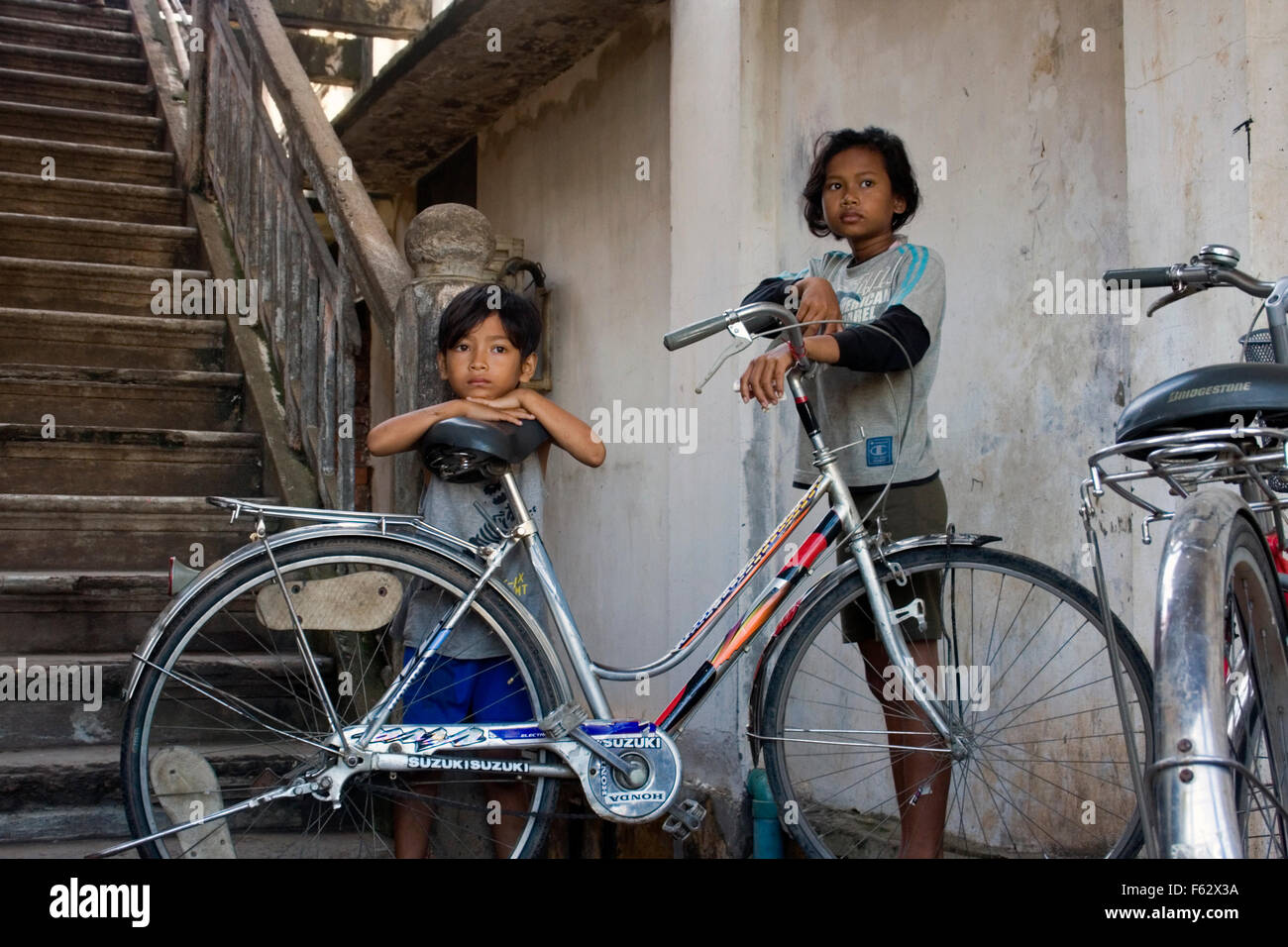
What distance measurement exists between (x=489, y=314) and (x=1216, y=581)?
1822 mm

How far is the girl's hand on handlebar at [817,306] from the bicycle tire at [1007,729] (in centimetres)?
51

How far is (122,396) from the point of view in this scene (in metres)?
4.69

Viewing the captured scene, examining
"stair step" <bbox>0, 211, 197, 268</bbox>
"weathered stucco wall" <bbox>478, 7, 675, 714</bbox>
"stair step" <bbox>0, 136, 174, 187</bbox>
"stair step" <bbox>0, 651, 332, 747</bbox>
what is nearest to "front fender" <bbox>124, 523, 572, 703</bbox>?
"stair step" <bbox>0, 651, 332, 747</bbox>

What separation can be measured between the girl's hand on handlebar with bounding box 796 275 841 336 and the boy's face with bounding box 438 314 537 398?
26.3 inches

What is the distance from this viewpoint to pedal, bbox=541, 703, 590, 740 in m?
2.67

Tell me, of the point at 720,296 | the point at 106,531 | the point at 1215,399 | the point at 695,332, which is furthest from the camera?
the point at 720,296

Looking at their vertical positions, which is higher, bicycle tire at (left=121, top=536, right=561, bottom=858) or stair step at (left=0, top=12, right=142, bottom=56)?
stair step at (left=0, top=12, right=142, bottom=56)

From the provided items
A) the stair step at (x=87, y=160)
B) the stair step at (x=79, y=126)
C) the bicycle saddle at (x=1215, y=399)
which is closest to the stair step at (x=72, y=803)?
the bicycle saddle at (x=1215, y=399)

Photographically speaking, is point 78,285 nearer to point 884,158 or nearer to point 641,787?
point 884,158

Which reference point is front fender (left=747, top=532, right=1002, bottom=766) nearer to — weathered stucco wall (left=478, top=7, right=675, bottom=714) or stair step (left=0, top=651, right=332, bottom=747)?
stair step (left=0, top=651, right=332, bottom=747)

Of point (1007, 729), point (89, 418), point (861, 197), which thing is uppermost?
point (861, 197)

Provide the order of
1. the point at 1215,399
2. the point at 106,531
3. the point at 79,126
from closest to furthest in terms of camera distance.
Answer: the point at 1215,399, the point at 106,531, the point at 79,126

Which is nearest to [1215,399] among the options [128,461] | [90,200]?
[128,461]
